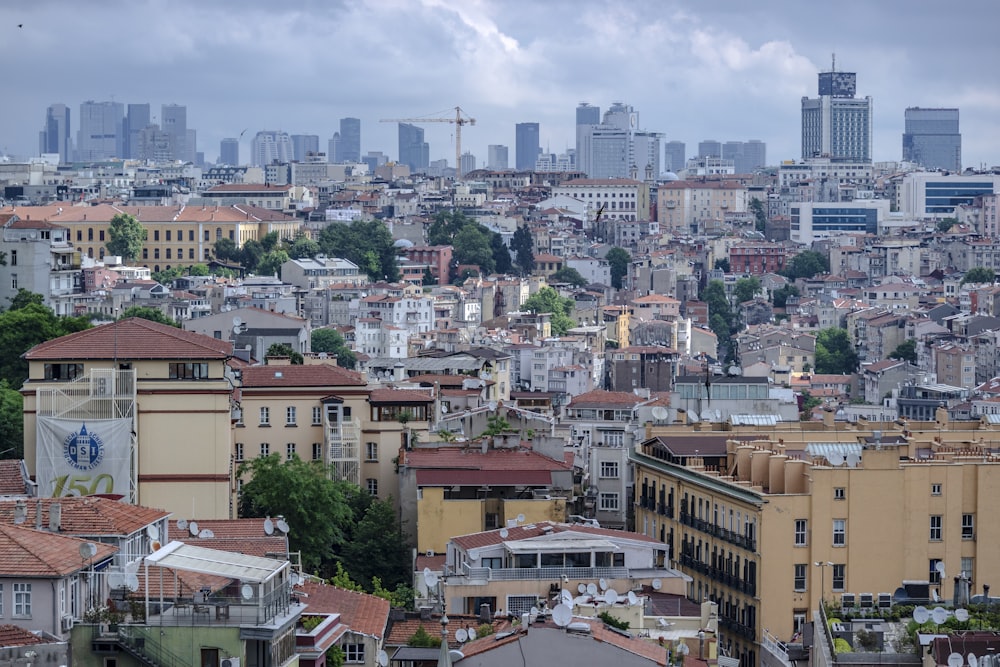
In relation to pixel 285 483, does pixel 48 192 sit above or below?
above

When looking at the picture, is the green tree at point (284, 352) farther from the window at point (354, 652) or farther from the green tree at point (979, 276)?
the green tree at point (979, 276)

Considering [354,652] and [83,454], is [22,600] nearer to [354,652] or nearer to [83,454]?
[354,652]

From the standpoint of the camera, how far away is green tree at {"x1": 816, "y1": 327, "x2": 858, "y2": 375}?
4870 inches

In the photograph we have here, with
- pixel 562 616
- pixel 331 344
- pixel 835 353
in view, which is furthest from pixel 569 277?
pixel 562 616

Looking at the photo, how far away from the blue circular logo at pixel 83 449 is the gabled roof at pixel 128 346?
1.26 metres

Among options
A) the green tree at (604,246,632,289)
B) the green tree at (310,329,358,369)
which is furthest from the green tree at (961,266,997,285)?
A: the green tree at (310,329,358,369)

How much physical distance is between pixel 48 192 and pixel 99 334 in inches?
5356

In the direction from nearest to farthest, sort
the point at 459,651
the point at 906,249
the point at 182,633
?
the point at 182,633 → the point at 459,651 → the point at 906,249

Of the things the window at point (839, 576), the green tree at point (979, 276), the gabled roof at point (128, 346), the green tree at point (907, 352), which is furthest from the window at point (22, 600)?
the green tree at point (979, 276)

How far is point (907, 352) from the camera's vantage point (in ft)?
393

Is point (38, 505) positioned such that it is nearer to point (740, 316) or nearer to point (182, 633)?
point (182, 633)

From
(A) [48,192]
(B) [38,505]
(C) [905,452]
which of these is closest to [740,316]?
(A) [48,192]

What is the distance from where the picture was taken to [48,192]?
557 feet

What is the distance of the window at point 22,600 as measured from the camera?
21.4 metres
